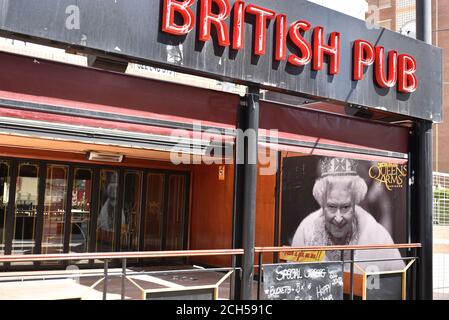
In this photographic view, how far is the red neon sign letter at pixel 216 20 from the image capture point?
5090mm

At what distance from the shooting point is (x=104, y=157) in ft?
32.8

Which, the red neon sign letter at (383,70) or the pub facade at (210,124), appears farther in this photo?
the red neon sign letter at (383,70)

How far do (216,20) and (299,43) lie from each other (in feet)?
3.92

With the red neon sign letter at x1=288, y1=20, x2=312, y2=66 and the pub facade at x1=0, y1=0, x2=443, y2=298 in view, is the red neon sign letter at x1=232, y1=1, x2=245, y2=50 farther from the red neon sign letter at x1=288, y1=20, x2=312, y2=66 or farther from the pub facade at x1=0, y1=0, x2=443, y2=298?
the red neon sign letter at x1=288, y1=20, x2=312, y2=66

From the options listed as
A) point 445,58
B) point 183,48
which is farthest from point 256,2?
point 445,58

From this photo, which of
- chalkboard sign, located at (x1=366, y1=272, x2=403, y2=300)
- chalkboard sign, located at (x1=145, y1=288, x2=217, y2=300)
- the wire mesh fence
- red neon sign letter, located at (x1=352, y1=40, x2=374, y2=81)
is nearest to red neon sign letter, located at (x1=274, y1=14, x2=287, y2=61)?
red neon sign letter, located at (x1=352, y1=40, x2=374, y2=81)

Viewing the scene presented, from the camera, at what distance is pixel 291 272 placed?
5.52 m

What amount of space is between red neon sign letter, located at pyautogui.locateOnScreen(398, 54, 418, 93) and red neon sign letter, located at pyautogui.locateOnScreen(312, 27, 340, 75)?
4.10ft

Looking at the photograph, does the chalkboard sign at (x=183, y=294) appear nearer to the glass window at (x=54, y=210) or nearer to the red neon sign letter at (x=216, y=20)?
the red neon sign letter at (x=216, y=20)

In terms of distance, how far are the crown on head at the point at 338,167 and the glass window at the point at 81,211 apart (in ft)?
16.5

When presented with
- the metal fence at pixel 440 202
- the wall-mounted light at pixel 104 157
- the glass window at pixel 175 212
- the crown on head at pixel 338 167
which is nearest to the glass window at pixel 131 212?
the wall-mounted light at pixel 104 157

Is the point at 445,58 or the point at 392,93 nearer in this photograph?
the point at 392,93
